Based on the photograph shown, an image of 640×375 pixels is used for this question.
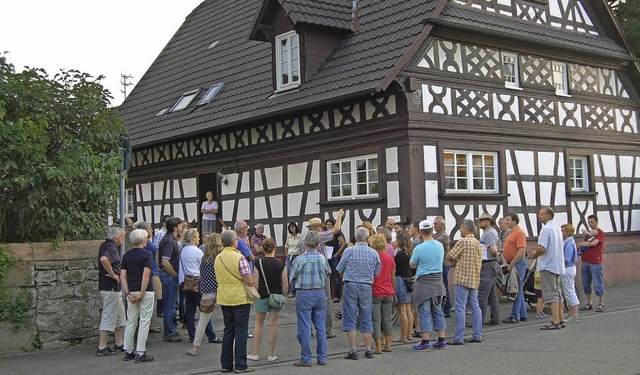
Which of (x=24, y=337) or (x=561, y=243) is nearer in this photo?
(x=24, y=337)

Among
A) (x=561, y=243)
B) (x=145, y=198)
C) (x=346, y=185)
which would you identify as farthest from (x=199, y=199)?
(x=561, y=243)

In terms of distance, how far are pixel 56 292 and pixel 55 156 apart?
2025mm

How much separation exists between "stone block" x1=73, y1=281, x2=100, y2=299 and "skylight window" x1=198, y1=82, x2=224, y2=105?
36.1 feet

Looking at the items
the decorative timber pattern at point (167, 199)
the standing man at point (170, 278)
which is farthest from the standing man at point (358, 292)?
the decorative timber pattern at point (167, 199)

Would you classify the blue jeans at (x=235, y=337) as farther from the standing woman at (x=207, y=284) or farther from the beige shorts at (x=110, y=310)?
the beige shorts at (x=110, y=310)

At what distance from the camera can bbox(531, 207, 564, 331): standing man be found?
11852 mm

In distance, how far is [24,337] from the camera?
10594 millimetres

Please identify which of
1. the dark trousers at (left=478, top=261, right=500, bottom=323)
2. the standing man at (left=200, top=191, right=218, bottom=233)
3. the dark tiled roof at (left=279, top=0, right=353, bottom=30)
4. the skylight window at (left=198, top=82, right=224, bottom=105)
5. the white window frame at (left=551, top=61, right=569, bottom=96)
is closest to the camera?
the dark trousers at (left=478, top=261, right=500, bottom=323)

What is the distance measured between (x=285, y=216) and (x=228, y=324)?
376 inches

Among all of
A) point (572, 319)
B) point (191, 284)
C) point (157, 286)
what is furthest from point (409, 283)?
point (157, 286)

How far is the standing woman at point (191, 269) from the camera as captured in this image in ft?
36.2

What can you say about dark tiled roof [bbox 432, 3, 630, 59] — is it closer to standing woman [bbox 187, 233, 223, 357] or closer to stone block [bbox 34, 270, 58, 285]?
standing woman [bbox 187, 233, 223, 357]

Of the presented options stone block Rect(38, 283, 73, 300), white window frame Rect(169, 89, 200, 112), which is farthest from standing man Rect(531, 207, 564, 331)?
white window frame Rect(169, 89, 200, 112)

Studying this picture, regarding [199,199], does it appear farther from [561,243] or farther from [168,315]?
[561,243]
